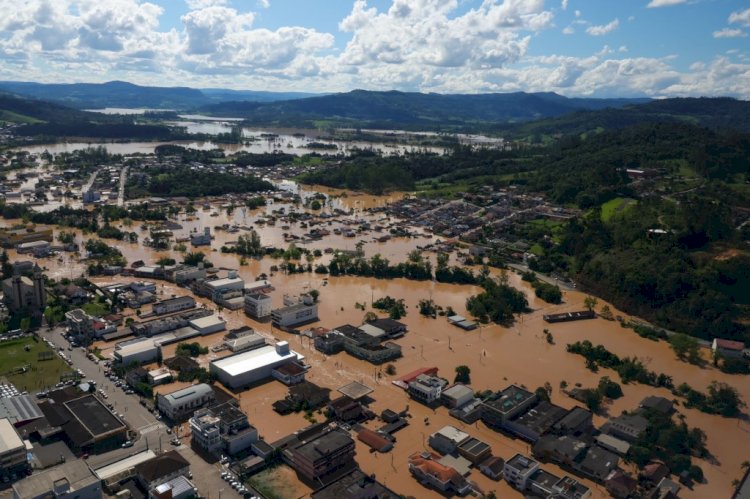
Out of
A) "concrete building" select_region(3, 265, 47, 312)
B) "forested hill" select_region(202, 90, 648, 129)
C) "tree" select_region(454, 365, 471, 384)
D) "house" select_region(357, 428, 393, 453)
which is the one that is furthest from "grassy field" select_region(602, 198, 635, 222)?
"forested hill" select_region(202, 90, 648, 129)

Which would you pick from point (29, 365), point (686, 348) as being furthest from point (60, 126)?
point (686, 348)

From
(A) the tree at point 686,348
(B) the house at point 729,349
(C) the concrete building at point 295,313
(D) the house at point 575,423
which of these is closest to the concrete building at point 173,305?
(C) the concrete building at point 295,313

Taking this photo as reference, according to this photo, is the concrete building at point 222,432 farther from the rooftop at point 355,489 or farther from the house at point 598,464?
the house at point 598,464

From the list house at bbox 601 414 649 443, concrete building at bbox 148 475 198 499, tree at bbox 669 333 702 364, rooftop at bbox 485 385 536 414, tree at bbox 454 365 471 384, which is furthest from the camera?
tree at bbox 669 333 702 364

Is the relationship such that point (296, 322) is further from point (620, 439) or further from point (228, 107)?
point (228, 107)

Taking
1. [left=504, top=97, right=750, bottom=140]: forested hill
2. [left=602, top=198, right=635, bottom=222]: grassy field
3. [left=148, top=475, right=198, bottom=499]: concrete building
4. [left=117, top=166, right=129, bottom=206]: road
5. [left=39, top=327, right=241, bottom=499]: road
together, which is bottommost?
[left=117, top=166, right=129, bottom=206]: road

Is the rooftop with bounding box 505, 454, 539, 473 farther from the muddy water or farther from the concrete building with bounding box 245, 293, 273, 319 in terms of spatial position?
the concrete building with bounding box 245, 293, 273, 319

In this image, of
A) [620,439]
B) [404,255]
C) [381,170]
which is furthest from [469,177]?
[620,439]
